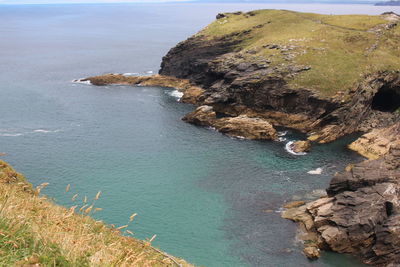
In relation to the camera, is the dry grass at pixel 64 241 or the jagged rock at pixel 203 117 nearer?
the dry grass at pixel 64 241

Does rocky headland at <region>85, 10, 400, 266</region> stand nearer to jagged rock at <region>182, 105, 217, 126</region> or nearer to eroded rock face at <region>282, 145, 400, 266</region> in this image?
eroded rock face at <region>282, 145, 400, 266</region>

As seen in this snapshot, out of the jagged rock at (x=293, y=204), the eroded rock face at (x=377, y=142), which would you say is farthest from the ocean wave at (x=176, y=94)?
the jagged rock at (x=293, y=204)

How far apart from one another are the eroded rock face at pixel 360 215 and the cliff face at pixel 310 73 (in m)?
30.0

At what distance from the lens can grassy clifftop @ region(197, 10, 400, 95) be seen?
97.3m

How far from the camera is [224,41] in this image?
438 ft

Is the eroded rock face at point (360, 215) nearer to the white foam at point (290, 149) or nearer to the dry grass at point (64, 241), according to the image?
the white foam at point (290, 149)

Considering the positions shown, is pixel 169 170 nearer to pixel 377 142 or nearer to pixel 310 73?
pixel 377 142

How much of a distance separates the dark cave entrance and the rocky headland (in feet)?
0.81

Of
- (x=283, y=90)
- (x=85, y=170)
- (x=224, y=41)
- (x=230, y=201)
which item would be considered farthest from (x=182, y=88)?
(x=230, y=201)

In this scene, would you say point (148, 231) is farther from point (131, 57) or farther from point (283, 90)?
point (131, 57)

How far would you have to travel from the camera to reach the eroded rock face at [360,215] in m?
45.4

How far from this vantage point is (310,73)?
3861 inches

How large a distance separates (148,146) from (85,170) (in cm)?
1539

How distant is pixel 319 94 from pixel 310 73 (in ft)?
26.9
